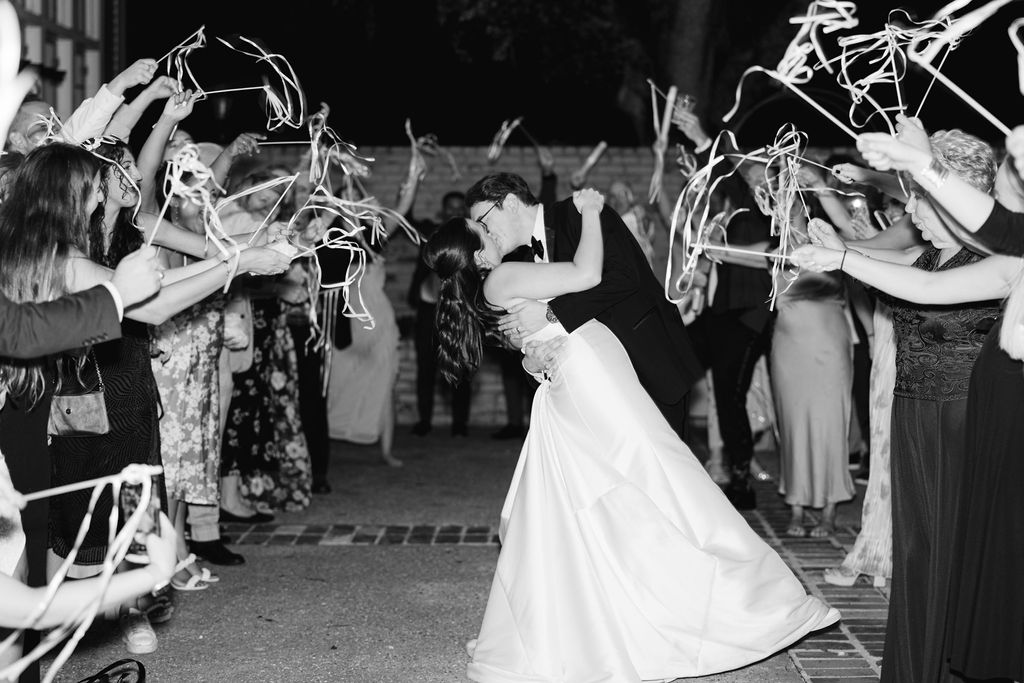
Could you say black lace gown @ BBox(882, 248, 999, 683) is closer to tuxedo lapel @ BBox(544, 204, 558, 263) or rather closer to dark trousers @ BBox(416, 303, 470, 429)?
tuxedo lapel @ BBox(544, 204, 558, 263)

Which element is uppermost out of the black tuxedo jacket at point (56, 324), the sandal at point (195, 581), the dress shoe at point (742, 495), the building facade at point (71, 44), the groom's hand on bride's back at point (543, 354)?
the building facade at point (71, 44)

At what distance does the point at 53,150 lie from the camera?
3.64m

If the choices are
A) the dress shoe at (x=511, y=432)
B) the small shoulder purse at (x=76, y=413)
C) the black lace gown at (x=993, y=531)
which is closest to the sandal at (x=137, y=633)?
the small shoulder purse at (x=76, y=413)

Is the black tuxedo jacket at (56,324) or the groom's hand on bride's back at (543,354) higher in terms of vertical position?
the black tuxedo jacket at (56,324)

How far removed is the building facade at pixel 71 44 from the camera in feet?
27.8

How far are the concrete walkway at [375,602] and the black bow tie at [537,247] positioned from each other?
5.78 feet

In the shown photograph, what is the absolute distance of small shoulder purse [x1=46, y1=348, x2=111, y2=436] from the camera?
4.34 meters

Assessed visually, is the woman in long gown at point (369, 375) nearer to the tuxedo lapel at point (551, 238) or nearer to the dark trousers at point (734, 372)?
the dark trousers at point (734, 372)

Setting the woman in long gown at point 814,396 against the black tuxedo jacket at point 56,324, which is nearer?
the black tuxedo jacket at point 56,324

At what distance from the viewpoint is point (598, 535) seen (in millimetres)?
4520

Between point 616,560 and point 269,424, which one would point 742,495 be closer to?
point 269,424

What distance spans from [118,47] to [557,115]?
8251mm

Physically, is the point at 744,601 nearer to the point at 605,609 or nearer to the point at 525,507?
the point at 605,609

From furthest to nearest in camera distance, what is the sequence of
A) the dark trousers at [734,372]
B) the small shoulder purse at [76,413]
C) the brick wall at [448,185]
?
the brick wall at [448,185]
the dark trousers at [734,372]
the small shoulder purse at [76,413]
